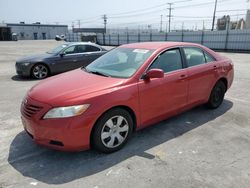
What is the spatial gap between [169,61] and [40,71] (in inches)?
256

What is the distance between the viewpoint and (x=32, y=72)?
29.6 feet

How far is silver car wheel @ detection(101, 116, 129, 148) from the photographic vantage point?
3304 millimetres

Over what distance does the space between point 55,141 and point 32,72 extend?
21.9 ft

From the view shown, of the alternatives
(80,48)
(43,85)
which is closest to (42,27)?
(80,48)

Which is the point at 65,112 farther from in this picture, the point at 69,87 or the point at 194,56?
the point at 194,56

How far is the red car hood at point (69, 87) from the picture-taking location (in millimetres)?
3121

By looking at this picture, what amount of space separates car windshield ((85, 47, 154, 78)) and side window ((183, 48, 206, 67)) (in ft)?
2.99

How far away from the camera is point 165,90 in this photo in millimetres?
3879

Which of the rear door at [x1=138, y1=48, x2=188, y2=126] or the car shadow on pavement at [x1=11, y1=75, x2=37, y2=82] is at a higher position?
the rear door at [x1=138, y1=48, x2=188, y2=126]

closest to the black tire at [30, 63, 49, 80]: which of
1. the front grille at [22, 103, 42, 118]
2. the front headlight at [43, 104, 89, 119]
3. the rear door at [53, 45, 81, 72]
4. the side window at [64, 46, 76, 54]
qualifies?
the rear door at [53, 45, 81, 72]

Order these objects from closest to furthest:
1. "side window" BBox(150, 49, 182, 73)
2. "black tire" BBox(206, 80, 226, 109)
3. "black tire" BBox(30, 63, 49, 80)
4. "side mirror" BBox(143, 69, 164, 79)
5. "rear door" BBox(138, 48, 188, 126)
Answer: "side mirror" BBox(143, 69, 164, 79)
"rear door" BBox(138, 48, 188, 126)
"side window" BBox(150, 49, 182, 73)
"black tire" BBox(206, 80, 226, 109)
"black tire" BBox(30, 63, 49, 80)

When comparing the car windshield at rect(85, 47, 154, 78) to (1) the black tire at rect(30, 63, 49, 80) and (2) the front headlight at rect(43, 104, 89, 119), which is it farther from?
(1) the black tire at rect(30, 63, 49, 80)

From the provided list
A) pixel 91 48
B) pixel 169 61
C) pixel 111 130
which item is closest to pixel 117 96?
pixel 111 130

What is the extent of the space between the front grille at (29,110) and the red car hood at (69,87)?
0.12 metres
